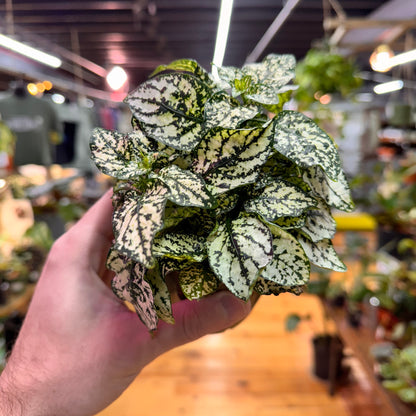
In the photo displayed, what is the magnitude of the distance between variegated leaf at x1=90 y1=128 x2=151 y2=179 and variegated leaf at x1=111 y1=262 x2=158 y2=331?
16 cm

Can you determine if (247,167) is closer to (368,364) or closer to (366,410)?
(368,364)

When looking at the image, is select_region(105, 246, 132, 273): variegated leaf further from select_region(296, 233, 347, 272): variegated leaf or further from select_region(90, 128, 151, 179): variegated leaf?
select_region(296, 233, 347, 272): variegated leaf

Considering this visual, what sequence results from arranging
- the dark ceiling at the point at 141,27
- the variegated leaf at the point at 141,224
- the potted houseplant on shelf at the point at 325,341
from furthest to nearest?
the dark ceiling at the point at 141,27, the potted houseplant on shelf at the point at 325,341, the variegated leaf at the point at 141,224

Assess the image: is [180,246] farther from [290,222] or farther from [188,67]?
[188,67]

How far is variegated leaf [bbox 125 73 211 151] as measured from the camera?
58 centimetres

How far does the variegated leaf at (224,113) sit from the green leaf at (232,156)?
0.01 meters

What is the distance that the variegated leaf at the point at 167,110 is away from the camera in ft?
1.91

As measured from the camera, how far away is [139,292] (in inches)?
22.4

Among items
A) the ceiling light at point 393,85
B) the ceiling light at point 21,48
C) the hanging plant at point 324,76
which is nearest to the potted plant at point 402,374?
the hanging plant at point 324,76

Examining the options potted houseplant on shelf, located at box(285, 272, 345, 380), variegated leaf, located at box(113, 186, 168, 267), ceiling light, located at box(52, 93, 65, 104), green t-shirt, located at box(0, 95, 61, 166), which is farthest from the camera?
ceiling light, located at box(52, 93, 65, 104)

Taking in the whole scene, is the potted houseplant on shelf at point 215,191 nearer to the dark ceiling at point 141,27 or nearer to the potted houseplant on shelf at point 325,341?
the potted houseplant on shelf at point 325,341

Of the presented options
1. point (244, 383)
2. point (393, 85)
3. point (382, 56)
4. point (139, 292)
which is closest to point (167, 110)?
point (139, 292)

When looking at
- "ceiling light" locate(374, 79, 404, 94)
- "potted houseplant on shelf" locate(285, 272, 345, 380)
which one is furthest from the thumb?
"ceiling light" locate(374, 79, 404, 94)

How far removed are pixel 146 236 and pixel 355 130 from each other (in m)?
2.88
